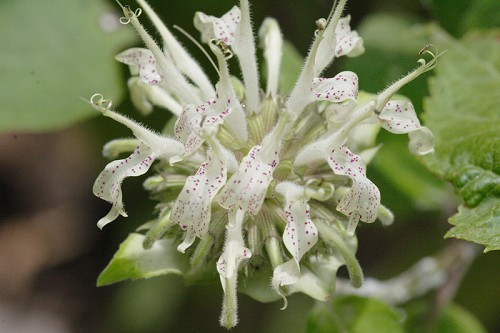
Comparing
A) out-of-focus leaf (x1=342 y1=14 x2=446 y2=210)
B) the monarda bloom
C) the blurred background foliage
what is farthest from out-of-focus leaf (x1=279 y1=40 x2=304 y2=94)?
the monarda bloom

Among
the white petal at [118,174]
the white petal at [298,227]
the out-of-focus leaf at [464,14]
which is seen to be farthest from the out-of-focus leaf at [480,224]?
the out-of-focus leaf at [464,14]

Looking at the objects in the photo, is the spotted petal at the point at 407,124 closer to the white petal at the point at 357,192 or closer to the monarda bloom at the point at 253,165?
the monarda bloom at the point at 253,165

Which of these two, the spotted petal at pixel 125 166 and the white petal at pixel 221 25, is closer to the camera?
the spotted petal at pixel 125 166

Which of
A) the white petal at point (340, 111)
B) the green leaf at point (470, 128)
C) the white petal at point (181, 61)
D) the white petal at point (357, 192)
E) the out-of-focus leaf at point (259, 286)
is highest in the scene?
the white petal at point (181, 61)

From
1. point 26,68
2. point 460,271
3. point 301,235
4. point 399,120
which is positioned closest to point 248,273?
point 301,235

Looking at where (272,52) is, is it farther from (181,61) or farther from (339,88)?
(339,88)

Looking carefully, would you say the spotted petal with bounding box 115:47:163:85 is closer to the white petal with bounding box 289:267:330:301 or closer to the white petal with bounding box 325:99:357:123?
the white petal with bounding box 325:99:357:123

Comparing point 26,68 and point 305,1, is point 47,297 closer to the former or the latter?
point 26,68
